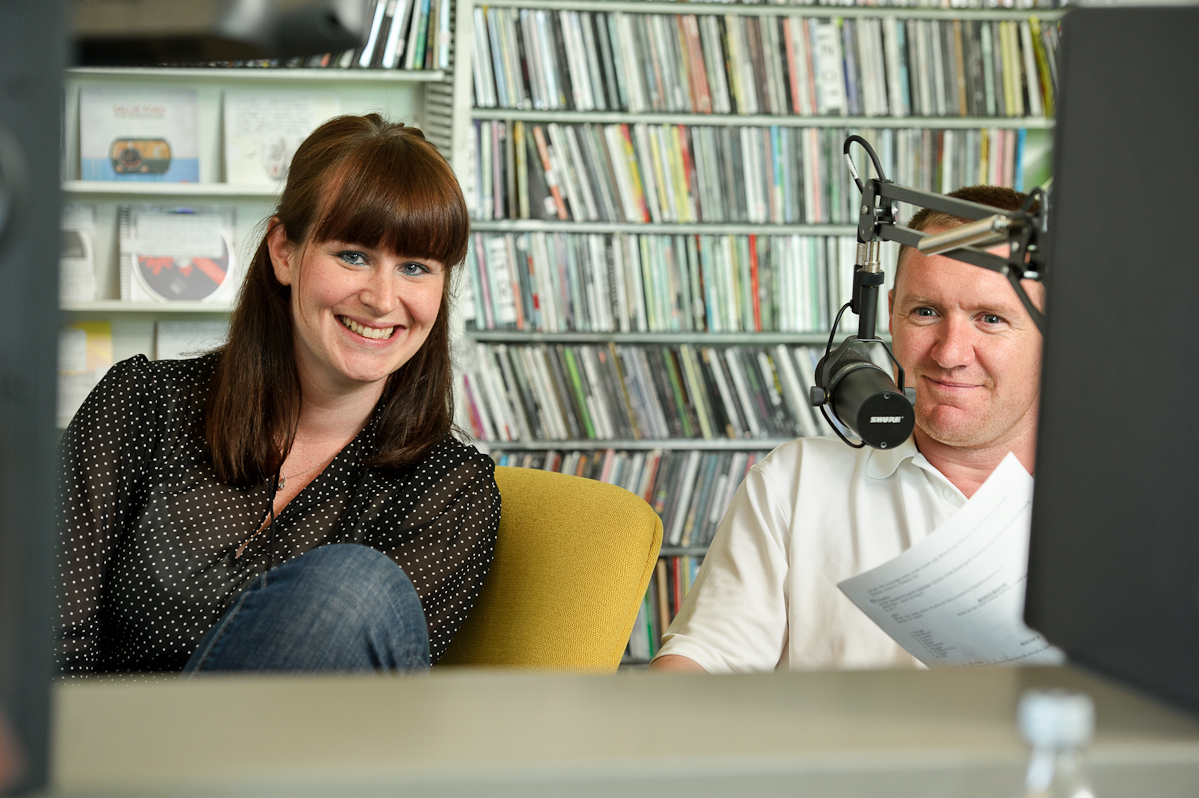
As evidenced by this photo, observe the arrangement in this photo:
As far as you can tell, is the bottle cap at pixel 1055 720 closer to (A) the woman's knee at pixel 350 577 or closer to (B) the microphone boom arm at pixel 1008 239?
(B) the microphone boom arm at pixel 1008 239

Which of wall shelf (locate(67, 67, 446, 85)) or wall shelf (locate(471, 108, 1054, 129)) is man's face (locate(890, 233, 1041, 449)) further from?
wall shelf (locate(67, 67, 446, 85))

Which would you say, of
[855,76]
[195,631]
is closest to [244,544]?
[195,631]

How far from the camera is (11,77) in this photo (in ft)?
1.07

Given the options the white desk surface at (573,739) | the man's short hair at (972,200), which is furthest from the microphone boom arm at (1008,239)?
the man's short hair at (972,200)

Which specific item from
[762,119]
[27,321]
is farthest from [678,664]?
[762,119]

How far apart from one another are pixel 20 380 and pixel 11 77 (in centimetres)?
9

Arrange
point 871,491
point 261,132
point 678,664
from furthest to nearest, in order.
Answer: point 261,132, point 871,491, point 678,664

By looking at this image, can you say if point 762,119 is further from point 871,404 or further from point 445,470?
point 871,404

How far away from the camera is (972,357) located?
136 centimetres

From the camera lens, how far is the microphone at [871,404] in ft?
2.93

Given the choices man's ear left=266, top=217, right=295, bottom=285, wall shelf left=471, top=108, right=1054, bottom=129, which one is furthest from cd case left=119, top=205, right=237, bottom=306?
man's ear left=266, top=217, right=295, bottom=285

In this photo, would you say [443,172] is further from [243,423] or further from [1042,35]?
[1042,35]

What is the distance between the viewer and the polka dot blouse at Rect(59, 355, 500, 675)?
4.50ft

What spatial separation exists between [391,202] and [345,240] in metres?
0.09
